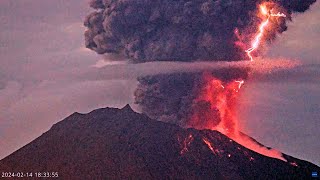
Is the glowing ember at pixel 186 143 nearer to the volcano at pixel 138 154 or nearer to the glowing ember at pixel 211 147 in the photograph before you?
the volcano at pixel 138 154

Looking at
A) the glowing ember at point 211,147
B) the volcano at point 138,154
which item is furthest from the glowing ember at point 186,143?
the glowing ember at point 211,147

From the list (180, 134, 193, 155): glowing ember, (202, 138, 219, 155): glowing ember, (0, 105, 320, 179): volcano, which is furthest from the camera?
(202, 138, 219, 155): glowing ember

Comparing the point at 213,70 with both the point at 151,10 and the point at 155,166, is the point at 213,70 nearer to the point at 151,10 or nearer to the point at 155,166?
the point at 151,10

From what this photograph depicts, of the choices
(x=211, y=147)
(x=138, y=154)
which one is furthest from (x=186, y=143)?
Result: (x=138, y=154)

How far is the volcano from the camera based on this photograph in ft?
89.0

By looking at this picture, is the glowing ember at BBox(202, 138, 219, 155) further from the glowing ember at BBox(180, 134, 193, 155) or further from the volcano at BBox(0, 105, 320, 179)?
the glowing ember at BBox(180, 134, 193, 155)

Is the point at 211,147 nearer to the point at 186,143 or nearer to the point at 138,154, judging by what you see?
the point at 186,143

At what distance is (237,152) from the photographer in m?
30.0

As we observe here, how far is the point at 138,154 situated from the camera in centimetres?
3006

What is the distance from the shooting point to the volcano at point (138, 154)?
2712cm

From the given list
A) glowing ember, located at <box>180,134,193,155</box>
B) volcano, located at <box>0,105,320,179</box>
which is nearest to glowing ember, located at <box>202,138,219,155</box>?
volcano, located at <box>0,105,320,179</box>

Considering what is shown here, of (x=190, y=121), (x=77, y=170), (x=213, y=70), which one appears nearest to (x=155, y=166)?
(x=77, y=170)

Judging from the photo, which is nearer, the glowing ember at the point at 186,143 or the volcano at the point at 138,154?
the volcano at the point at 138,154

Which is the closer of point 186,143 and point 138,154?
point 138,154
